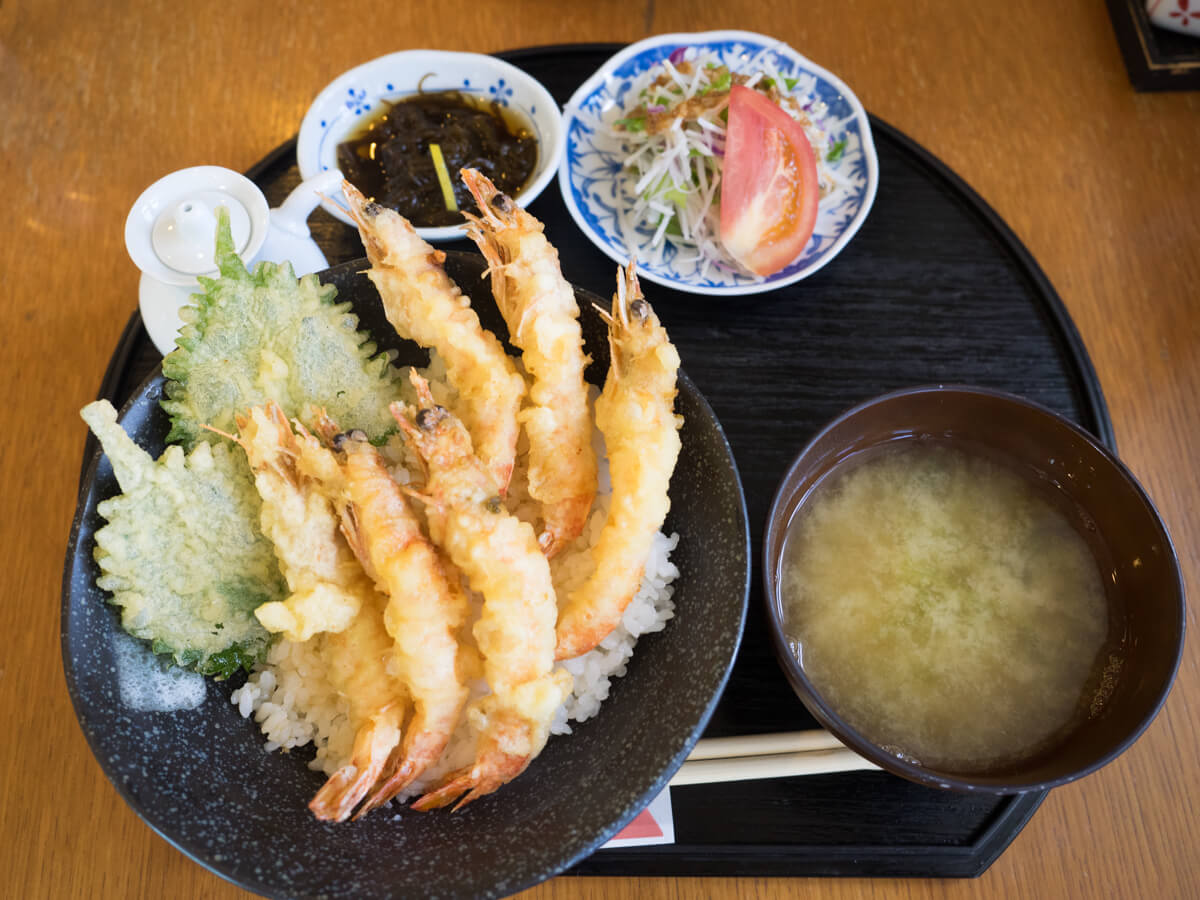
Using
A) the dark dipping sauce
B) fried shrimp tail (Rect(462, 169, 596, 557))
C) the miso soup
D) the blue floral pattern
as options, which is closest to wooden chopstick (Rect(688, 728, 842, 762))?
the miso soup

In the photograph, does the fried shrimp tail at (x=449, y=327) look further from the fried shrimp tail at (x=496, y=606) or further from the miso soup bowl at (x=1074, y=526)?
the miso soup bowl at (x=1074, y=526)

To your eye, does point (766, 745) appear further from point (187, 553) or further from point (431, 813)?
point (187, 553)

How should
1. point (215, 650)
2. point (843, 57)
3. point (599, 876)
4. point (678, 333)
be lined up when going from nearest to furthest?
point (215, 650) < point (599, 876) < point (678, 333) < point (843, 57)

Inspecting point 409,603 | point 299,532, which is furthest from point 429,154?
point 409,603

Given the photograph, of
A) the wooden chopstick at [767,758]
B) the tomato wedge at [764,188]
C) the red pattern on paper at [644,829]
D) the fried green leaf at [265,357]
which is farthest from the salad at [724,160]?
the red pattern on paper at [644,829]

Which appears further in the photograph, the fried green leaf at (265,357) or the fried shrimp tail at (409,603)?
Result: the fried green leaf at (265,357)

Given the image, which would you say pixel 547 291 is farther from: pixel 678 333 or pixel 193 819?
pixel 193 819

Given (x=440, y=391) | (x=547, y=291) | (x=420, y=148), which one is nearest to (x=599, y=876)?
(x=440, y=391)
